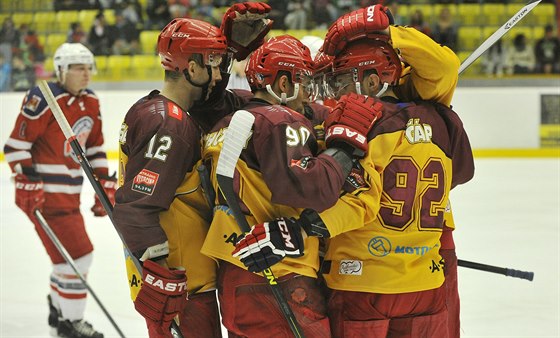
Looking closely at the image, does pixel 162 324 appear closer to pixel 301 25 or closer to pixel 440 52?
pixel 440 52

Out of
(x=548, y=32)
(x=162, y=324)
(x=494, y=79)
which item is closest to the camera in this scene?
(x=162, y=324)

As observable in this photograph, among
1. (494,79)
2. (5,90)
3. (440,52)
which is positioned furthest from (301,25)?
(440,52)

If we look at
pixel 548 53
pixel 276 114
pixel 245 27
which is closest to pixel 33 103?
pixel 245 27

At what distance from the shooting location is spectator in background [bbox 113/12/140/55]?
10.1m

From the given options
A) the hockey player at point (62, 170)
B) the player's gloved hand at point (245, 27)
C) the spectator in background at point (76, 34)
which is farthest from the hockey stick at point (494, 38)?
the spectator in background at point (76, 34)

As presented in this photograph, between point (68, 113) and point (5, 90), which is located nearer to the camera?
point (68, 113)

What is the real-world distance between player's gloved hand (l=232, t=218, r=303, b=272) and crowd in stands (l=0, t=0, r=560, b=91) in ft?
24.3

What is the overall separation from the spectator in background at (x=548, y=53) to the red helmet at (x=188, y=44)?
7.37 meters

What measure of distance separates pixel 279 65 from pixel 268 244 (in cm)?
49

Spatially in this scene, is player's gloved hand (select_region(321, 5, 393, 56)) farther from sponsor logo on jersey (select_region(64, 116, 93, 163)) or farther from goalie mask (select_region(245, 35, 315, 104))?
sponsor logo on jersey (select_region(64, 116, 93, 163))

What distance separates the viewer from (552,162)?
8.34 m

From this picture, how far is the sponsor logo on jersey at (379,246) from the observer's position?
229 cm

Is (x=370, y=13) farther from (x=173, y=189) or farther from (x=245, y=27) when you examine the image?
(x=173, y=189)

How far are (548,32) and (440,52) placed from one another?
7.83 m
